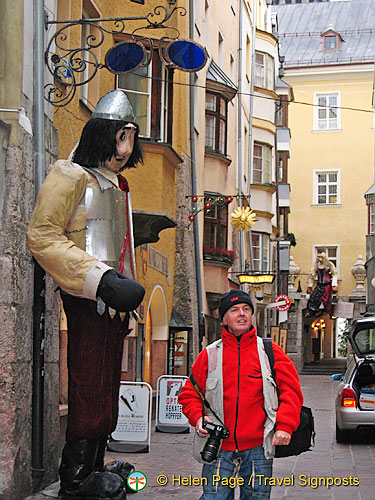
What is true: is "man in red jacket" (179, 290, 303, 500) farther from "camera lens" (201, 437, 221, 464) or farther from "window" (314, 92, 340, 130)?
"window" (314, 92, 340, 130)

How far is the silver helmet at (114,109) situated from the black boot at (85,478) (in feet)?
7.13

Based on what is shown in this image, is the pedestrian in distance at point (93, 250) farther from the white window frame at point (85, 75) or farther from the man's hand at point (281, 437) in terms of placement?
the white window frame at point (85, 75)

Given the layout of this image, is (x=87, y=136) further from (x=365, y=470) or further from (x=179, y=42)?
(x=365, y=470)

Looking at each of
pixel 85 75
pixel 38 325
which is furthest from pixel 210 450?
pixel 85 75

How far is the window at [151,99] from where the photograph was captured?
14.0 metres

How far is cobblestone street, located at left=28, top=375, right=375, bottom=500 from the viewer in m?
8.62

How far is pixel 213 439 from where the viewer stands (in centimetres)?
543

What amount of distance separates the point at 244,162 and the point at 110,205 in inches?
956

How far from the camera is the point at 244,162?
3033 cm

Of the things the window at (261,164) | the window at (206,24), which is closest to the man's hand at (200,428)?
the window at (206,24)

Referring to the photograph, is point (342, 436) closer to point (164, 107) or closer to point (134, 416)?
point (134, 416)

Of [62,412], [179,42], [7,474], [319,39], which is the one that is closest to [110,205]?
[7,474]

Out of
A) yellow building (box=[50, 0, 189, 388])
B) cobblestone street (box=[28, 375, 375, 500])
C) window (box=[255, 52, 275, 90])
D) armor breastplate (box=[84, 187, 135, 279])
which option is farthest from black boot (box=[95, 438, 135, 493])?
window (box=[255, 52, 275, 90])

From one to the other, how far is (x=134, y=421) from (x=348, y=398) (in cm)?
397
